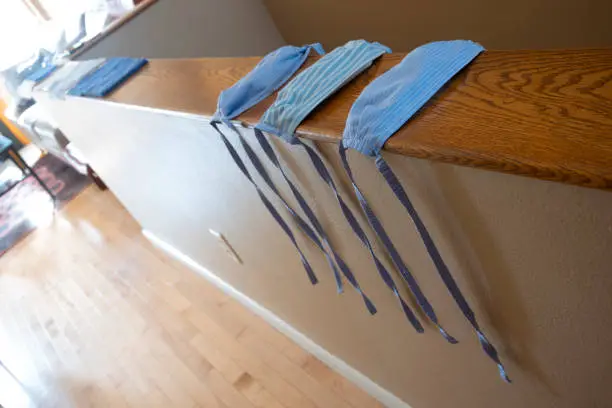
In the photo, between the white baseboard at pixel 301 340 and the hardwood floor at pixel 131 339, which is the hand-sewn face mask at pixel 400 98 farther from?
the hardwood floor at pixel 131 339

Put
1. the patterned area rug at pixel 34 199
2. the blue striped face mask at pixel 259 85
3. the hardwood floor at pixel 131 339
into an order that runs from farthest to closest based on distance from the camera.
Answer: the patterned area rug at pixel 34 199
the hardwood floor at pixel 131 339
the blue striped face mask at pixel 259 85

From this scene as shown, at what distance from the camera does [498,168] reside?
1.48ft

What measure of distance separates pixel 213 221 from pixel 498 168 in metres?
1.14

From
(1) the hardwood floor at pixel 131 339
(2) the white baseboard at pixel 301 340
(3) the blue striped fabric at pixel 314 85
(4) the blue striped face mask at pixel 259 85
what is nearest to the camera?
(3) the blue striped fabric at pixel 314 85

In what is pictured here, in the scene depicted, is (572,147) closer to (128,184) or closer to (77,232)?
(128,184)

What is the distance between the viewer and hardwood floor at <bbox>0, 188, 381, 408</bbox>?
5.55ft

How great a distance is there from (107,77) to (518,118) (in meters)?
1.21

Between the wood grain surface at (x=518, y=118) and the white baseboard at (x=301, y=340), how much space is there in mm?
1022

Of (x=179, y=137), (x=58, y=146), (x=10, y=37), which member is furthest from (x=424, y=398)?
(x=10, y=37)

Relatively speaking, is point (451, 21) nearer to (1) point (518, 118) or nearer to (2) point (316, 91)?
(2) point (316, 91)

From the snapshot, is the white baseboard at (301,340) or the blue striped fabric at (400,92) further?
the white baseboard at (301,340)

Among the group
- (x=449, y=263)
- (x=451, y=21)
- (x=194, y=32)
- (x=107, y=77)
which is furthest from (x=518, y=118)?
(x=194, y=32)

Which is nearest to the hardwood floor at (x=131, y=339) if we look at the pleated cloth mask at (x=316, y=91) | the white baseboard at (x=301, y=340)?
the white baseboard at (x=301, y=340)

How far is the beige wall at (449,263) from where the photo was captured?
51 cm
